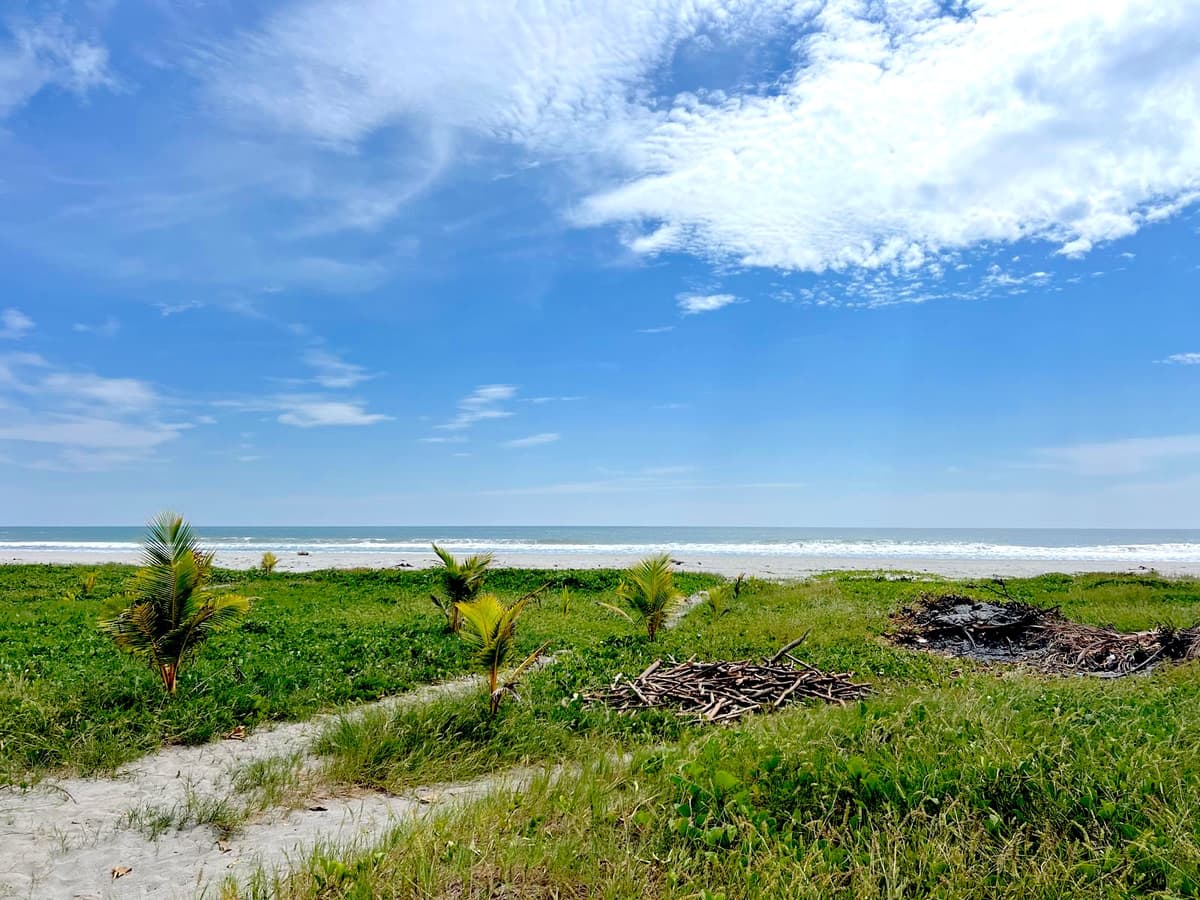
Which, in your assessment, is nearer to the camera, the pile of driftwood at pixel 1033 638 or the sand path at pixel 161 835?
the sand path at pixel 161 835

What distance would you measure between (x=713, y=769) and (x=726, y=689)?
359 centimetres

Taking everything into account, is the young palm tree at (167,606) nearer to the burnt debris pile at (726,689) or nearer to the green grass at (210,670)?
the green grass at (210,670)

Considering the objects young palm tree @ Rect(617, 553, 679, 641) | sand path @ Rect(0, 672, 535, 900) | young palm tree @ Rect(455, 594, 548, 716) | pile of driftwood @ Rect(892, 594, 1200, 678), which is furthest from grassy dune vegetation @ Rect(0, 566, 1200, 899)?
young palm tree @ Rect(617, 553, 679, 641)

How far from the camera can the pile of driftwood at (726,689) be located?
8.05 m

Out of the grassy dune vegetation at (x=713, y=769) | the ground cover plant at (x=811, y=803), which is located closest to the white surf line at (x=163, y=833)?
the grassy dune vegetation at (x=713, y=769)

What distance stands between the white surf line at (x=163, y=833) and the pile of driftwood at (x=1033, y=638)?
31.5 ft

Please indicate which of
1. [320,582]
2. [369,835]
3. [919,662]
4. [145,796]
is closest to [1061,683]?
[919,662]

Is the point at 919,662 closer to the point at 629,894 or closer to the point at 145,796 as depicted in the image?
the point at 629,894

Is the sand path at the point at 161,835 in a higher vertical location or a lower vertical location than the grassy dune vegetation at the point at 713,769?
lower

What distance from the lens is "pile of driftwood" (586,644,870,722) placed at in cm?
805

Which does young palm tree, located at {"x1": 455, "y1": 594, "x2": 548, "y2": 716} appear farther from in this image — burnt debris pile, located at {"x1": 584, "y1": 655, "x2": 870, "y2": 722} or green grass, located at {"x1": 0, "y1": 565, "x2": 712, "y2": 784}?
green grass, located at {"x1": 0, "y1": 565, "x2": 712, "y2": 784}

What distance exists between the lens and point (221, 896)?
3891mm

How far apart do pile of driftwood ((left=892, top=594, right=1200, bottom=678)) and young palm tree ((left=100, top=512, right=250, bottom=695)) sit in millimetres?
11966

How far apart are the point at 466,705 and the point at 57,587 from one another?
2101 cm
